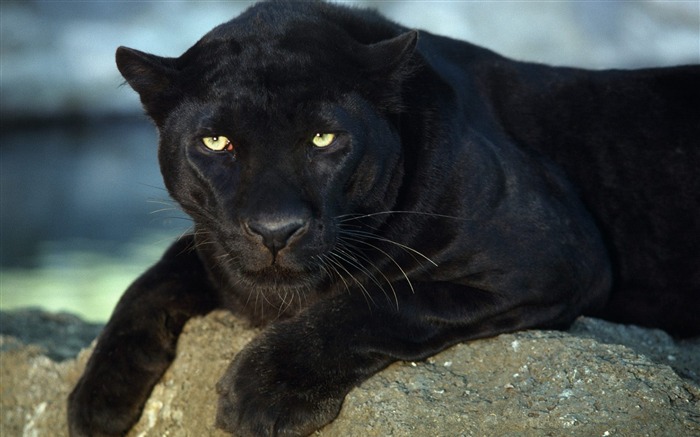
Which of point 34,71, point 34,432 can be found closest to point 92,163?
point 34,71

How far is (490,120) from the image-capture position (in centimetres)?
440

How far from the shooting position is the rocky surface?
3262 millimetres

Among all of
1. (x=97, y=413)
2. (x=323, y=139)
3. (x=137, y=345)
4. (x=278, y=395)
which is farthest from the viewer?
(x=137, y=345)

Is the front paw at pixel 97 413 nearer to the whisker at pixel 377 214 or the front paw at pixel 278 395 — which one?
the front paw at pixel 278 395

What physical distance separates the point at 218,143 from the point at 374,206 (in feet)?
2.20

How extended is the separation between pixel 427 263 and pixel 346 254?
369 mm

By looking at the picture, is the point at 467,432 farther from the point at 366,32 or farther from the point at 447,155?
the point at 366,32

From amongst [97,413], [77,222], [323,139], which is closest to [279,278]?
[323,139]

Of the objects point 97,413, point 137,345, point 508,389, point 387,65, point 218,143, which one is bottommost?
Answer: point 97,413

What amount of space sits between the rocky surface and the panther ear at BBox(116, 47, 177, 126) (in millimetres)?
1081

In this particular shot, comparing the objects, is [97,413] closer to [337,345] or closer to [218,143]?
[337,345]

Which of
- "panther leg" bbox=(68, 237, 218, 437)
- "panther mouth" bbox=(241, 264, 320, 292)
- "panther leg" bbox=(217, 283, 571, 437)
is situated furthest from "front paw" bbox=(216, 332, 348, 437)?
"panther leg" bbox=(68, 237, 218, 437)

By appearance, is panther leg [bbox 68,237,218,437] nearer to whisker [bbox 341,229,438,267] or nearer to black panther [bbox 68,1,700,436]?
black panther [bbox 68,1,700,436]

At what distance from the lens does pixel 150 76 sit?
3871 mm
